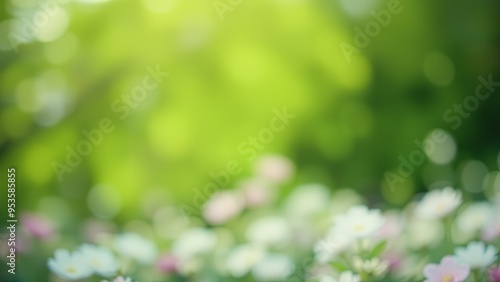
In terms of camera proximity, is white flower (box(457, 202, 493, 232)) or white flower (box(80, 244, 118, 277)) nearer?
white flower (box(80, 244, 118, 277))

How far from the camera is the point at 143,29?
4.21ft


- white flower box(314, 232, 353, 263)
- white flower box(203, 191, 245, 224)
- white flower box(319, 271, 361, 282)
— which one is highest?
white flower box(203, 191, 245, 224)

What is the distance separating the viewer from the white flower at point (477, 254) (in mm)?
1359

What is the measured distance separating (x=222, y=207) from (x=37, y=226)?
34cm

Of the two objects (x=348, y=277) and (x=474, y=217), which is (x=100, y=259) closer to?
(x=348, y=277)

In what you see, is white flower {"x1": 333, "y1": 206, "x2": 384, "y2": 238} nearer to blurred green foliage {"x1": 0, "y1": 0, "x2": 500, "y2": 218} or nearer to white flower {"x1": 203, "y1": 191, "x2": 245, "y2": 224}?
blurred green foliage {"x1": 0, "y1": 0, "x2": 500, "y2": 218}

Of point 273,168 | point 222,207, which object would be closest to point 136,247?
point 222,207

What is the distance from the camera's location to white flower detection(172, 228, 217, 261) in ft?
4.45

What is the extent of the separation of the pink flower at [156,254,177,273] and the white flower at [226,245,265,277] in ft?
0.32

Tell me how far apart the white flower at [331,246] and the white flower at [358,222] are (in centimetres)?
1

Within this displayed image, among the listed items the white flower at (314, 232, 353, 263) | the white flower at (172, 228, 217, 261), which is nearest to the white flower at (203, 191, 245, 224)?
the white flower at (172, 228, 217, 261)

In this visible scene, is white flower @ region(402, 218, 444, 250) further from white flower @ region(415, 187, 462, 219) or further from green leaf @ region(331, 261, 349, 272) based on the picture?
green leaf @ region(331, 261, 349, 272)

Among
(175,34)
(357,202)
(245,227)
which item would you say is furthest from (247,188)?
(175,34)

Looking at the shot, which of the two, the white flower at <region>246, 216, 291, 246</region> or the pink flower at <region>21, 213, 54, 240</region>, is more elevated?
the pink flower at <region>21, 213, 54, 240</region>
